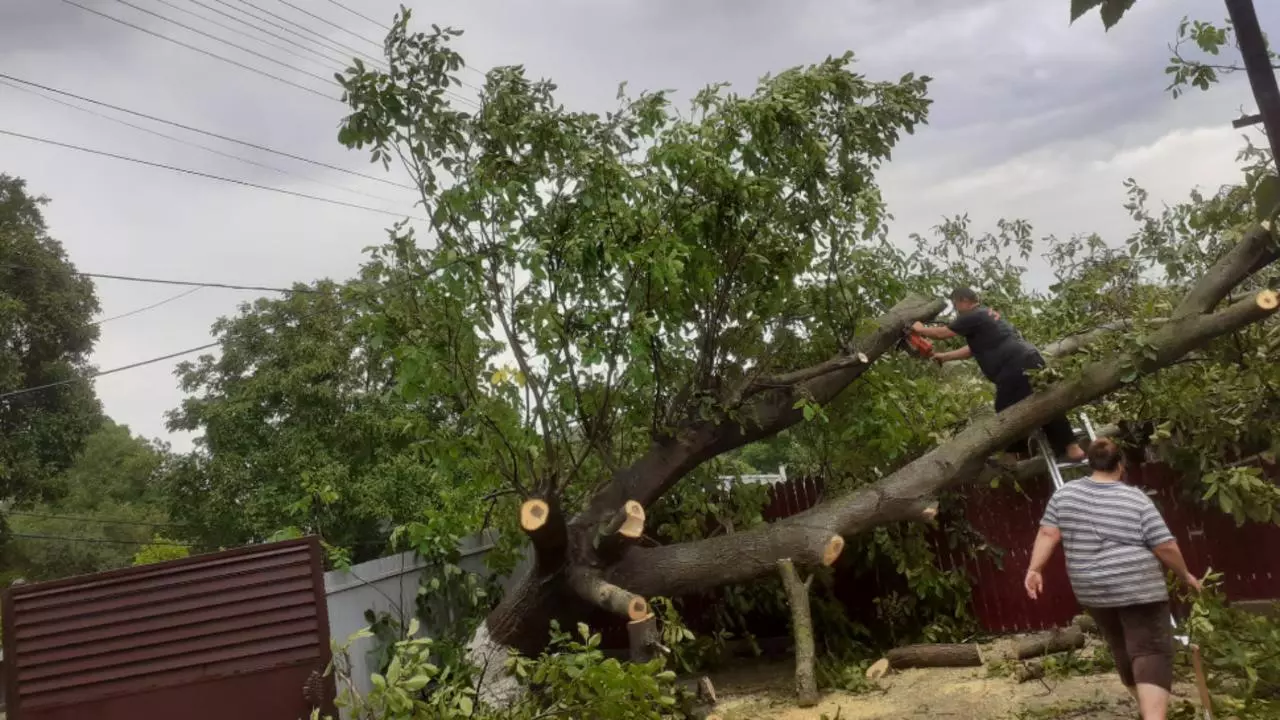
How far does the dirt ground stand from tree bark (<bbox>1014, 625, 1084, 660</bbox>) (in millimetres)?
287

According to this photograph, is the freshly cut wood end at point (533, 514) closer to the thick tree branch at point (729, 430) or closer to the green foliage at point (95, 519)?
the thick tree branch at point (729, 430)

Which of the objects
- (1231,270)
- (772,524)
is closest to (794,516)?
(772,524)

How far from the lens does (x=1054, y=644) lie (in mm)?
5250

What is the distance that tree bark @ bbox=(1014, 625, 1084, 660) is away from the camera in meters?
5.23

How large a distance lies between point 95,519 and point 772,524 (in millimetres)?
27946

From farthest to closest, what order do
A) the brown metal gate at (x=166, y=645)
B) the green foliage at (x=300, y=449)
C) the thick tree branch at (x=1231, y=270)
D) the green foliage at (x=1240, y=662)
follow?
the green foliage at (x=300, y=449) → the thick tree branch at (x=1231, y=270) → the brown metal gate at (x=166, y=645) → the green foliage at (x=1240, y=662)

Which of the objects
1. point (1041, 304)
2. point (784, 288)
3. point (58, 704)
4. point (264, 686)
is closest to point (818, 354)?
point (784, 288)

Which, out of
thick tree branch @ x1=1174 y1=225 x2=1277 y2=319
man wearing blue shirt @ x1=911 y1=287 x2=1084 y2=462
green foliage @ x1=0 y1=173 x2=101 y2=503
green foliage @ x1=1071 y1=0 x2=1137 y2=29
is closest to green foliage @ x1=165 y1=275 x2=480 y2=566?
green foliage @ x1=0 y1=173 x2=101 y2=503

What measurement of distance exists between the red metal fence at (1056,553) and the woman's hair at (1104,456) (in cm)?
290

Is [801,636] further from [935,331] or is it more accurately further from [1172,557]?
[1172,557]

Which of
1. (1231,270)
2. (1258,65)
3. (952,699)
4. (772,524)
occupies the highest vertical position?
(1231,270)

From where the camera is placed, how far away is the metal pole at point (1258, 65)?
91cm

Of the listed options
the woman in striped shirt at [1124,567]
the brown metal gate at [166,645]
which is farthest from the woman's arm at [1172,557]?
the brown metal gate at [166,645]

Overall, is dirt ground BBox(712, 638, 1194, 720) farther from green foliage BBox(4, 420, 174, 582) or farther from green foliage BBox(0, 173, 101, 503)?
green foliage BBox(4, 420, 174, 582)
